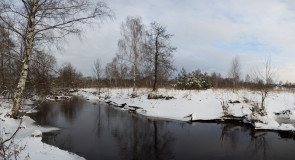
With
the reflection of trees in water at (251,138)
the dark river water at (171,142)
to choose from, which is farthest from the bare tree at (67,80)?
the reflection of trees in water at (251,138)

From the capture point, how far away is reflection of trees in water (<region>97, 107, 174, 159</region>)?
7.10 meters

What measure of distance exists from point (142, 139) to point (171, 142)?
1.43 meters

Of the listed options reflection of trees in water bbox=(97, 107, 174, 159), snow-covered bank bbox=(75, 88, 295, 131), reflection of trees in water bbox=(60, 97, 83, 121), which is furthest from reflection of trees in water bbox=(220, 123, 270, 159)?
reflection of trees in water bbox=(60, 97, 83, 121)

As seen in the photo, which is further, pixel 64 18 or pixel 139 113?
pixel 139 113

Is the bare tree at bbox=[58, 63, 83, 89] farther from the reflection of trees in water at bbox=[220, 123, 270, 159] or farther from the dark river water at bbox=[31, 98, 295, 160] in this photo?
the reflection of trees in water at bbox=[220, 123, 270, 159]

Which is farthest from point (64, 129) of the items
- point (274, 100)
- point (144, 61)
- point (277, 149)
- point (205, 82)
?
point (205, 82)

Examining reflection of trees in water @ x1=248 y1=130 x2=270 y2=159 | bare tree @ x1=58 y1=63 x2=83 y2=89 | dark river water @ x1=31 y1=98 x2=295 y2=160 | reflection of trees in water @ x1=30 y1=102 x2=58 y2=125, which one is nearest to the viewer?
bare tree @ x1=58 y1=63 x2=83 y2=89

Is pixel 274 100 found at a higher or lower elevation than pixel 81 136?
higher

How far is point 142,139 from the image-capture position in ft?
29.6

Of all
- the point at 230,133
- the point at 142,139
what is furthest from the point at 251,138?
the point at 142,139

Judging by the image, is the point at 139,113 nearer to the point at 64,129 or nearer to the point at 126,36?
the point at 64,129

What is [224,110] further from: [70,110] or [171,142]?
[70,110]

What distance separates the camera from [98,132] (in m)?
10.2

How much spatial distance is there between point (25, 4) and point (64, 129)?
6.60 m
